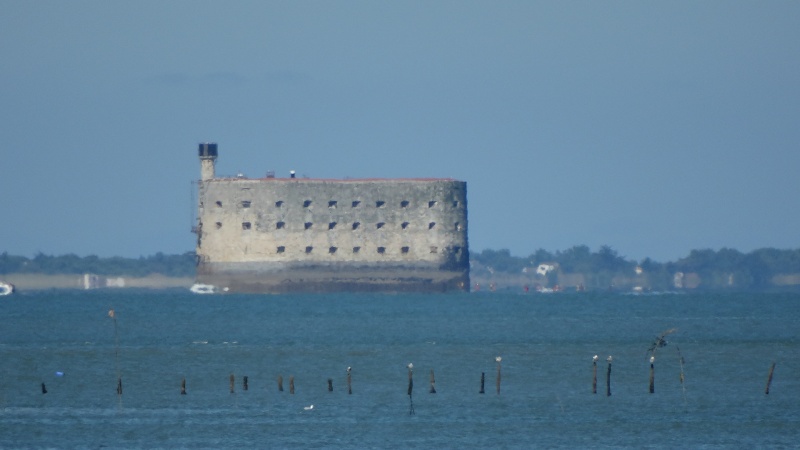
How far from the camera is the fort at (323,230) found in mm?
85938

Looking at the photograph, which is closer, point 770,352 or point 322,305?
point 770,352

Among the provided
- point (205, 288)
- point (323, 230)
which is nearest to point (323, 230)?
point (323, 230)

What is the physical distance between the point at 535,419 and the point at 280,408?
543 cm

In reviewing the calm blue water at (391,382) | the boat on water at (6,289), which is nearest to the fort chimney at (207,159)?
the calm blue water at (391,382)

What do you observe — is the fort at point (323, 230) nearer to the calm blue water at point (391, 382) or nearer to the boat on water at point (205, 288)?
the boat on water at point (205, 288)

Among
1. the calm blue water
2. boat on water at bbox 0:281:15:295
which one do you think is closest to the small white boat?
the calm blue water

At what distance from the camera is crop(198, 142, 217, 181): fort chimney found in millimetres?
89500

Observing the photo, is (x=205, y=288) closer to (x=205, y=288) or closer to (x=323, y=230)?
(x=205, y=288)

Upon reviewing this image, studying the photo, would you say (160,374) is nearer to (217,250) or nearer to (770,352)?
(770,352)

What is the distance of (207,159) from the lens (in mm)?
90062

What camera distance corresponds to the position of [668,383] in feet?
136

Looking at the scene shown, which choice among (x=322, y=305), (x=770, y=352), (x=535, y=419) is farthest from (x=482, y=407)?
(x=322, y=305)

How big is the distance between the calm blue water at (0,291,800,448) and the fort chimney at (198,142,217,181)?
14.6m

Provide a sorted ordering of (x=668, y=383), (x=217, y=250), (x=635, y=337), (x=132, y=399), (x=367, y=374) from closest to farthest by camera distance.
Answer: (x=132, y=399)
(x=668, y=383)
(x=367, y=374)
(x=635, y=337)
(x=217, y=250)
